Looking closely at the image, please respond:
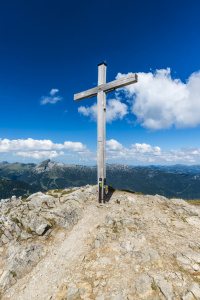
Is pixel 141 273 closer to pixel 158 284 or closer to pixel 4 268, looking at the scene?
pixel 158 284

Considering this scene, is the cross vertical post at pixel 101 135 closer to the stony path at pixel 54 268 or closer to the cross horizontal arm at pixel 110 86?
the cross horizontal arm at pixel 110 86

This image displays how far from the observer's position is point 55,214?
39.3 ft

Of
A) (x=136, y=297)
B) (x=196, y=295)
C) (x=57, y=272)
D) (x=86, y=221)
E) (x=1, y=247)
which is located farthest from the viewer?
(x=86, y=221)

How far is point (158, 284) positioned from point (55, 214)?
8.69m

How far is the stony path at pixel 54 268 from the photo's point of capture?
6.66 metres

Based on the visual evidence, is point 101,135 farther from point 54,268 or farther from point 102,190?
point 54,268

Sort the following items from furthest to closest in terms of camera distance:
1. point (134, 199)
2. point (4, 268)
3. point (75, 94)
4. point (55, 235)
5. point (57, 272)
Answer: point (75, 94) → point (134, 199) → point (55, 235) → point (4, 268) → point (57, 272)

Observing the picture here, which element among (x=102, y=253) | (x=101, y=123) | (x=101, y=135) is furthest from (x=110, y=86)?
(x=102, y=253)

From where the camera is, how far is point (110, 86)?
13.5 meters

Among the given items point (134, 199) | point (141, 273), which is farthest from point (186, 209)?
point (141, 273)

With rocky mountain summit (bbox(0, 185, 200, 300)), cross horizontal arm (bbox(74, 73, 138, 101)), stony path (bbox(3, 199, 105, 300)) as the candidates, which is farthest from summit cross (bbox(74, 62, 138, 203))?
stony path (bbox(3, 199, 105, 300))

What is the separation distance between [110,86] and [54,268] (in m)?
13.8

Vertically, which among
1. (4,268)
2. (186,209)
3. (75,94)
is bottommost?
(4,268)

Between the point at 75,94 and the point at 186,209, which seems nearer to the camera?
the point at 186,209
